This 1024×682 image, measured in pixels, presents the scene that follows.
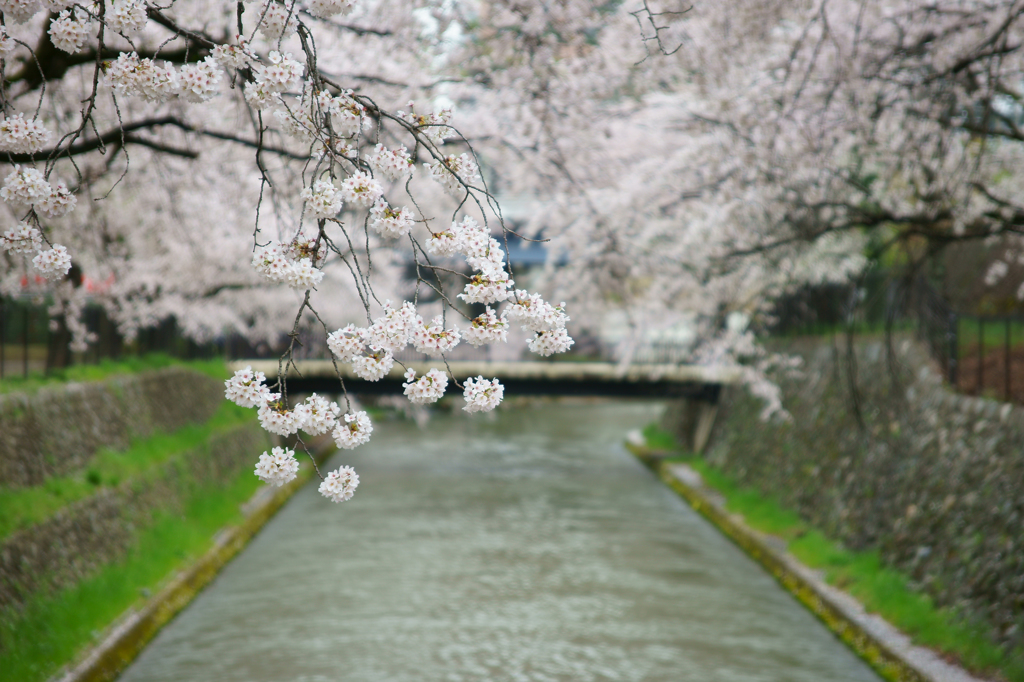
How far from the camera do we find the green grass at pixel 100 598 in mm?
7148

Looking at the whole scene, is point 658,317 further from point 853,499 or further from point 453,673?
point 453,673

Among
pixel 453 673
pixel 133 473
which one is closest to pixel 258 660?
pixel 453 673


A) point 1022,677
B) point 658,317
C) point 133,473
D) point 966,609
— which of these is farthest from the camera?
point 658,317

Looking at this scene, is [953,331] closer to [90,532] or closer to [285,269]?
[285,269]

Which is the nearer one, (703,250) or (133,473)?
(133,473)

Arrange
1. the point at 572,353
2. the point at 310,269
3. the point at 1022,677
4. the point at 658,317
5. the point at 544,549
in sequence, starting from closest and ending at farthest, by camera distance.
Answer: the point at 310,269, the point at 1022,677, the point at 544,549, the point at 658,317, the point at 572,353

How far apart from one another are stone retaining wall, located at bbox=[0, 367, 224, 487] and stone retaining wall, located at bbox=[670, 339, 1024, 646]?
7.53m

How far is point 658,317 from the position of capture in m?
18.4

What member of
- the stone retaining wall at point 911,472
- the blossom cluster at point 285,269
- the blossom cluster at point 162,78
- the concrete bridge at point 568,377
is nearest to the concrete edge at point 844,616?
the stone retaining wall at point 911,472

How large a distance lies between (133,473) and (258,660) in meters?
3.46

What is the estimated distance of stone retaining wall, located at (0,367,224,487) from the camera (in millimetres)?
8586

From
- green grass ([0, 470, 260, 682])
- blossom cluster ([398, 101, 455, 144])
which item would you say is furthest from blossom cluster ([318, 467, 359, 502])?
green grass ([0, 470, 260, 682])

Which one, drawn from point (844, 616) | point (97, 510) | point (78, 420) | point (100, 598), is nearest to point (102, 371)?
point (78, 420)

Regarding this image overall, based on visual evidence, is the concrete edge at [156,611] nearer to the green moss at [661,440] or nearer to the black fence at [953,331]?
the black fence at [953,331]
